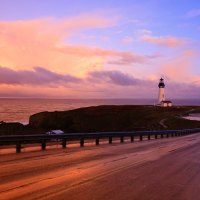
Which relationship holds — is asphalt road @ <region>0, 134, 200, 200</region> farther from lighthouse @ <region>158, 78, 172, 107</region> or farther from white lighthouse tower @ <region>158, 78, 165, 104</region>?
white lighthouse tower @ <region>158, 78, 165, 104</region>

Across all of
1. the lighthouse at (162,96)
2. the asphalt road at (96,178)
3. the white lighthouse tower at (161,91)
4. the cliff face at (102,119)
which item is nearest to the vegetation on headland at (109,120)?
the cliff face at (102,119)

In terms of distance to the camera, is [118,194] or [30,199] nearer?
[30,199]

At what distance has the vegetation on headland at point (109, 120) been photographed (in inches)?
2753

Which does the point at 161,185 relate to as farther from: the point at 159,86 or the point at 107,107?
the point at 159,86

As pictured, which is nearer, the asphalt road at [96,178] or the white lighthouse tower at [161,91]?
the asphalt road at [96,178]

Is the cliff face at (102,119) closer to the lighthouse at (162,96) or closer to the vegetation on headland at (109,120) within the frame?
the vegetation on headland at (109,120)

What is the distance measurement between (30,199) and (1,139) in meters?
12.0

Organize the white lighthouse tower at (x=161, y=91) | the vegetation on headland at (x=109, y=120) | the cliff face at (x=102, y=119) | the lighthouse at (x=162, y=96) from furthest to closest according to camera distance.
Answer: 1. the white lighthouse tower at (x=161, y=91)
2. the lighthouse at (x=162, y=96)
3. the cliff face at (x=102, y=119)
4. the vegetation on headland at (x=109, y=120)

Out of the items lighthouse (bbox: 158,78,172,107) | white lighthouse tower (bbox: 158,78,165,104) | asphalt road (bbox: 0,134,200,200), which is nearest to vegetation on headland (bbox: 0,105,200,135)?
lighthouse (bbox: 158,78,172,107)

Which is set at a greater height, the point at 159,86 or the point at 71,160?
the point at 159,86

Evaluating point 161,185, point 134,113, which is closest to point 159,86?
point 134,113

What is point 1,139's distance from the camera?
2086 cm

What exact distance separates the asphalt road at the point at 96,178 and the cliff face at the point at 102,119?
173ft

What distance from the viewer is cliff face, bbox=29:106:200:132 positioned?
253 ft
